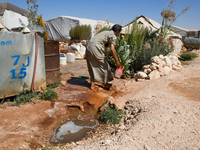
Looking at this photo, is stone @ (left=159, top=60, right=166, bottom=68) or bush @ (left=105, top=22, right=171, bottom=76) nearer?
stone @ (left=159, top=60, right=166, bottom=68)

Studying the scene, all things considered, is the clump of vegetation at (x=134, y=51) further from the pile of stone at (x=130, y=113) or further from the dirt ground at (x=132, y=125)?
the pile of stone at (x=130, y=113)

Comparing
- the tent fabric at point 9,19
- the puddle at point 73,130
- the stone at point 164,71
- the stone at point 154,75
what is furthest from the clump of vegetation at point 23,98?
the tent fabric at point 9,19

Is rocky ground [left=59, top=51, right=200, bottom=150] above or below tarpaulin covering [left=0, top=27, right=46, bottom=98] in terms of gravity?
below

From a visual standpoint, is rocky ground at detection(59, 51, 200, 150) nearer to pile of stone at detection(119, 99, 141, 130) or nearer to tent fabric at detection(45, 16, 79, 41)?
pile of stone at detection(119, 99, 141, 130)

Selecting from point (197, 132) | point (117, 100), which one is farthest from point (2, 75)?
point (197, 132)

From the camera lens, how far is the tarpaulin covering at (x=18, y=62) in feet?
10.8

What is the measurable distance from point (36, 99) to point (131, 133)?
7.08ft

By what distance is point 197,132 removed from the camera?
233 centimetres

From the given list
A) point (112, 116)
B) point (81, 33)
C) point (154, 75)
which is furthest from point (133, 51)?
point (81, 33)

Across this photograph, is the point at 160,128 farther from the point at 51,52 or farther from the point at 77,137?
the point at 51,52

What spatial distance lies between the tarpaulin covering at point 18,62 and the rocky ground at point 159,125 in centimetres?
177

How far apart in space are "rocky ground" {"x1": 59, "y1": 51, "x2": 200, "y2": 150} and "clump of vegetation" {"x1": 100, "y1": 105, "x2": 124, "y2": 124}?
148 mm

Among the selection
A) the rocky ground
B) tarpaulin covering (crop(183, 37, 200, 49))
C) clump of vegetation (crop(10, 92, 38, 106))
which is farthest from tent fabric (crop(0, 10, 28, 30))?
tarpaulin covering (crop(183, 37, 200, 49))

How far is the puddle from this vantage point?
2.81 m
